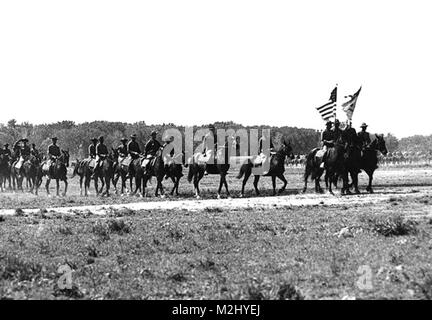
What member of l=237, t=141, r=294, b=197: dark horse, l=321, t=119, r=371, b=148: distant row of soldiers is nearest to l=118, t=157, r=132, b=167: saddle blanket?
l=237, t=141, r=294, b=197: dark horse

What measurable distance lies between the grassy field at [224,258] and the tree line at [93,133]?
353 feet

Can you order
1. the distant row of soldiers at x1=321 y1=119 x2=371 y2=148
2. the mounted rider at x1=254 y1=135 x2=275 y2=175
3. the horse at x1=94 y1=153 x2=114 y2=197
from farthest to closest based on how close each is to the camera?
the horse at x1=94 y1=153 x2=114 y2=197 < the mounted rider at x1=254 y1=135 x2=275 y2=175 < the distant row of soldiers at x1=321 y1=119 x2=371 y2=148

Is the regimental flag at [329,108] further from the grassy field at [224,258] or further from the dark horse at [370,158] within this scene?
the grassy field at [224,258]

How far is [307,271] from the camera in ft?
34.1

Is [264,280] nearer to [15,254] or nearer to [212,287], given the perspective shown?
[212,287]

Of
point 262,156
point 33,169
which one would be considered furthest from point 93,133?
point 262,156

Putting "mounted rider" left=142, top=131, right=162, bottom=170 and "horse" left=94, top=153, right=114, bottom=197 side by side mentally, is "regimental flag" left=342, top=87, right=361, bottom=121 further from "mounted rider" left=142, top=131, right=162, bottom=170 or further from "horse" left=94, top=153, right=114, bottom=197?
"horse" left=94, top=153, right=114, bottom=197

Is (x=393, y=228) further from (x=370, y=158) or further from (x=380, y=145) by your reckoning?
(x=380, y=145)

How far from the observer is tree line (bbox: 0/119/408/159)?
423 feet

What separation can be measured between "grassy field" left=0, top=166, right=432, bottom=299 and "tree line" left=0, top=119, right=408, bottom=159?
108 m

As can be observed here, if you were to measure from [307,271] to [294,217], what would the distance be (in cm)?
821

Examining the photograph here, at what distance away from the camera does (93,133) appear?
13575 centimetres

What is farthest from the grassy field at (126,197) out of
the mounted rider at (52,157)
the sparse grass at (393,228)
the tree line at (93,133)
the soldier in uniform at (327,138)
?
the tree line at (93,133)
